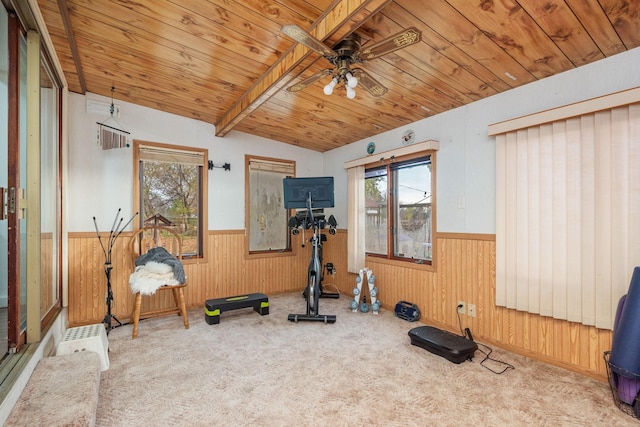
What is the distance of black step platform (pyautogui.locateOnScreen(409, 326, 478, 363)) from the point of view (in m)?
2.47

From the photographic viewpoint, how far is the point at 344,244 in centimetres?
467

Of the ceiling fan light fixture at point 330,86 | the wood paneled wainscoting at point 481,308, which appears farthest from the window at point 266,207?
the ceiling fan light fixture at point 330,86

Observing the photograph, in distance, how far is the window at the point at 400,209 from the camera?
3549mm

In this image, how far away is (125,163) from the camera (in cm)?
362

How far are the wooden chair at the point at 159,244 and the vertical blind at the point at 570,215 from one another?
10.3 ft

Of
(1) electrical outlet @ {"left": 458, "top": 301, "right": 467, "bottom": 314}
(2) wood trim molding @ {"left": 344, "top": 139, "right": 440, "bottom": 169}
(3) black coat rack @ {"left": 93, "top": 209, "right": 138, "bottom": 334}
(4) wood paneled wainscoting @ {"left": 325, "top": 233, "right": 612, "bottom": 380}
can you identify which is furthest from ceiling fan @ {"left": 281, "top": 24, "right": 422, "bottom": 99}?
(3) black coat rack @ {"left": 93, "top": 209, "right": 138, "bottom": 334}

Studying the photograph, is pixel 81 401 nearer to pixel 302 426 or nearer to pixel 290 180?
pixel 302 426

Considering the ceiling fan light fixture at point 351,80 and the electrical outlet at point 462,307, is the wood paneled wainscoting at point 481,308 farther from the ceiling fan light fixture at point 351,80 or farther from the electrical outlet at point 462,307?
the ceiling fan light fixture at point 351,80

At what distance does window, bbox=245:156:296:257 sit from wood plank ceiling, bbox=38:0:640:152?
1.21 m

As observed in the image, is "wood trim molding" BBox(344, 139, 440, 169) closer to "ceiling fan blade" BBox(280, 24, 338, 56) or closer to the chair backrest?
"ceiling fan blade" BBox(280, 24, 338, 56)

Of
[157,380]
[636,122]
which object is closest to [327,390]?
[157,380]

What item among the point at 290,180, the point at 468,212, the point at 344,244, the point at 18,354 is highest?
the point at 290,180

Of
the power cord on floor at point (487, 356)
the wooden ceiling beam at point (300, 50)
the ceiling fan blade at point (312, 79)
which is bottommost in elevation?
the power cord on floor at point (487, 356)

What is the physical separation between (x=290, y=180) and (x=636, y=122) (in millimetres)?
3018
